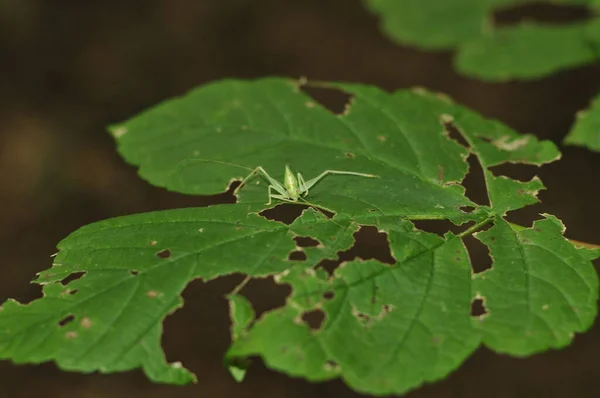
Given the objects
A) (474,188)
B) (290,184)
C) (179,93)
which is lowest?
(179,93)

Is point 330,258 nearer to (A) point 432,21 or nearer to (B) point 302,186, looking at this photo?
Answer: (B) point 302,186

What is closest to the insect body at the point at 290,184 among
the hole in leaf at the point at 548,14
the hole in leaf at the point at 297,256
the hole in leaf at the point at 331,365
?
the hole in leaf at the point at 297,256

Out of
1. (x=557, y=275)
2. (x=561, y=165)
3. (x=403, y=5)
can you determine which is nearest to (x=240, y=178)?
(x=557, y=275)

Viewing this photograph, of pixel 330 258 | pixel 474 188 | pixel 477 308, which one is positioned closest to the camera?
pixel 477 308

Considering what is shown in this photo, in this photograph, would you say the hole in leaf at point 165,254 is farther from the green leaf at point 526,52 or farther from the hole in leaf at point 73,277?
the green leaf at point 526,52

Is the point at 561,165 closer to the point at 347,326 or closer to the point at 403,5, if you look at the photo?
the point at 403,5

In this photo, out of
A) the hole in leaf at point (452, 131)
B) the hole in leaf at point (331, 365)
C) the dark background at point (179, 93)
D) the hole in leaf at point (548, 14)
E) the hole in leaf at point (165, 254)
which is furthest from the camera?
the hole in leaf at point (548, 14)

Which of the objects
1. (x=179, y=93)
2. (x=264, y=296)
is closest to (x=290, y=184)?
(x=264, y=296)
